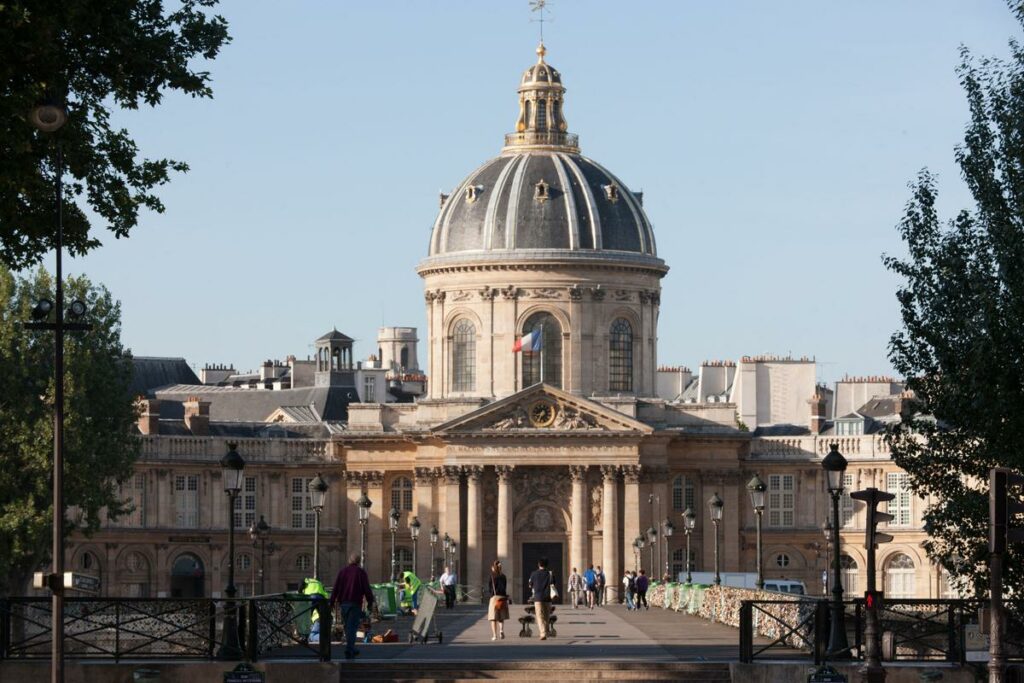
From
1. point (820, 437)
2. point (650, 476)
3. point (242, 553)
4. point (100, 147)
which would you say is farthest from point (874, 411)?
point (100, 147)

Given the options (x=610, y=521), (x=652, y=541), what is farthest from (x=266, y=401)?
(x=652, y=541)

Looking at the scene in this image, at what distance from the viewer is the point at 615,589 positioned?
116500 millimetres

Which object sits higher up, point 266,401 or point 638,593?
point 266,401

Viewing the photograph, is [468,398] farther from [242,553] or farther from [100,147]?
[100,147]

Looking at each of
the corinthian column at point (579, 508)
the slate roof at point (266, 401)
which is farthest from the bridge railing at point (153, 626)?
the slate roof at point (266, 401)

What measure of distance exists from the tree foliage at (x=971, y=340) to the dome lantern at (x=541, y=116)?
74977 millimetres

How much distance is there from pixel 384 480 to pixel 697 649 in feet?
221

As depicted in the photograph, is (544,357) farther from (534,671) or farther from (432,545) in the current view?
(534,671)

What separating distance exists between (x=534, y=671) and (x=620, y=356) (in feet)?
251

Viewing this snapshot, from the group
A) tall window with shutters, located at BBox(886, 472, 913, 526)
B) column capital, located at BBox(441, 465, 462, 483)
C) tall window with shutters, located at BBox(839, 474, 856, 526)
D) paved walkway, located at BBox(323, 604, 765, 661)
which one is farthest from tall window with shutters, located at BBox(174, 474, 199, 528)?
paved walkway, located at BBox(323, 604, 765, 661)

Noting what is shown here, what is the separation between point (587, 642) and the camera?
63156 millimetres

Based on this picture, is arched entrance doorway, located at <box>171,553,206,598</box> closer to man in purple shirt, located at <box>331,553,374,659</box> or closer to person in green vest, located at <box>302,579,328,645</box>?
person in green vest, located at <box>302,579,328,645</box>

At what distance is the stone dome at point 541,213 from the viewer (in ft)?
412

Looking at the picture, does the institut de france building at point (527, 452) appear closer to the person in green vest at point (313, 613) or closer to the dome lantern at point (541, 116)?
the dome lantern at point (541, 116)
